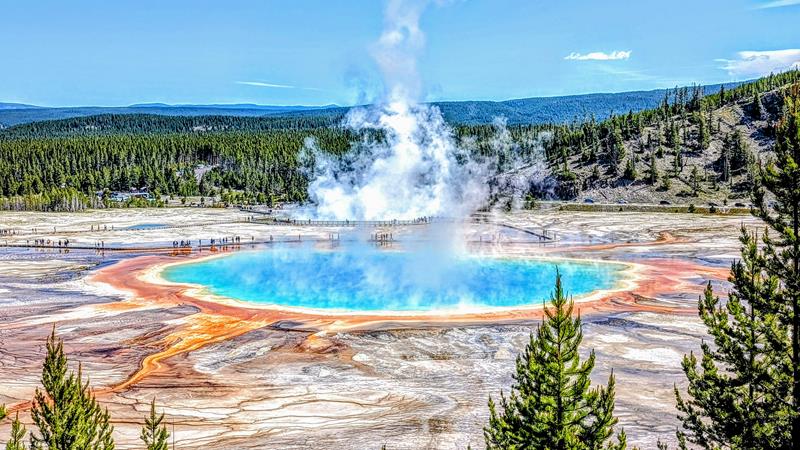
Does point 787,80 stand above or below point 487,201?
above

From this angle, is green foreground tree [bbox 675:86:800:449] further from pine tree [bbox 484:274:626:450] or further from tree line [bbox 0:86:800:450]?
pine tree [bbox 484:274:626:450]

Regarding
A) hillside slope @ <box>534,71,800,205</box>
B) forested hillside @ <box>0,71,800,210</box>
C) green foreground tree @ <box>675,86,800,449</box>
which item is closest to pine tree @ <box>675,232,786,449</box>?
green foreground tree @ <box>675,86,800,449</box>

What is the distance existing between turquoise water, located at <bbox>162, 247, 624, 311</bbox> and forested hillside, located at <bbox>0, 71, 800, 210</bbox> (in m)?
53.1

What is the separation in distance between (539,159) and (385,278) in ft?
289

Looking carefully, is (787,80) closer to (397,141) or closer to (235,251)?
(397,141)

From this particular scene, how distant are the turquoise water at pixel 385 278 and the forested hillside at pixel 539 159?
53086 mm

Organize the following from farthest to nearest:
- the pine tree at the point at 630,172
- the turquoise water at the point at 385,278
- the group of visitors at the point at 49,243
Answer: the pine tree at the point at 630,172, the group of visitors at the point at 49,243, the turquoise water at the point at 385,278

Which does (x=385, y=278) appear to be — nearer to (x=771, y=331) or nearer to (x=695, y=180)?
(x=771, y=331)

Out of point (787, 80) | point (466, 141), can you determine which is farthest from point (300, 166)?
point (787, 80)

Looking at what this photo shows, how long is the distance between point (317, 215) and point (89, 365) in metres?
66.1

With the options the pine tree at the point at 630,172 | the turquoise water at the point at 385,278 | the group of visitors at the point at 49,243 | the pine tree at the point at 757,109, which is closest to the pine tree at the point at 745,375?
the turquoise water at the point at 385,278

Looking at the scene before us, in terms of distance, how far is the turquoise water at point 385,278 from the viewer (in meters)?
38.4

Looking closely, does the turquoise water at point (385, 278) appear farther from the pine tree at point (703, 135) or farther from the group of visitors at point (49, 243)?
the pine tree at point (703, 135)

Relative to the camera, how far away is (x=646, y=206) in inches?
3676
